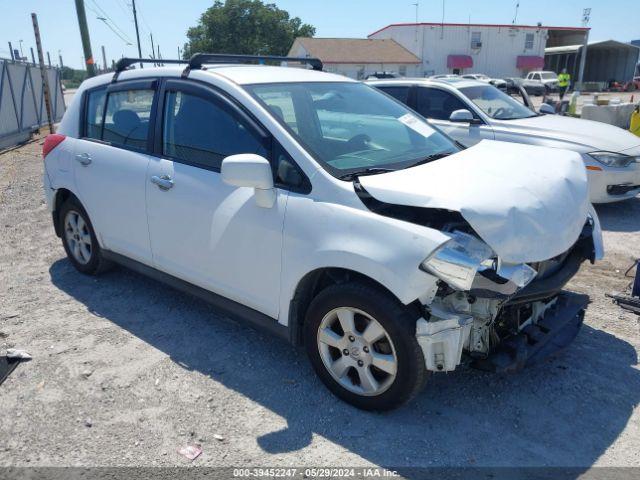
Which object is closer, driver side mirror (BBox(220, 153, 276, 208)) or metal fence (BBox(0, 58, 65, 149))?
driver side mirror (BBox(220, 153, 276, 208))

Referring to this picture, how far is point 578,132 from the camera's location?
7180mm

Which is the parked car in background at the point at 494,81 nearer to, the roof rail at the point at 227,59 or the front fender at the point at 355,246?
the roof rail at the point at 227,59

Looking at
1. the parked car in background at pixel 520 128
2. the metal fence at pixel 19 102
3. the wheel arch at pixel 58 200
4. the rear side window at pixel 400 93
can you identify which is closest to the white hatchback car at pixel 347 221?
the wheel arch at pixel 58 200

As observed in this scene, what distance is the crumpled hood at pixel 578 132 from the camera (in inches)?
272

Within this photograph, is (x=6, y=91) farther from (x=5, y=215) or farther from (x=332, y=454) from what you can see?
(x=332, y=454)

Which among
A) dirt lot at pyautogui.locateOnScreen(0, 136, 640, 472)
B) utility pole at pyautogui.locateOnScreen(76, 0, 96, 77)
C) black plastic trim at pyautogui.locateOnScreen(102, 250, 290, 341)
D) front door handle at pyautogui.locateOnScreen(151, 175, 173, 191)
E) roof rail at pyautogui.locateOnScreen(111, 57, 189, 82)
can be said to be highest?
utility pole at pyautogui.locateOnScreen(76, 0, 96, 77)

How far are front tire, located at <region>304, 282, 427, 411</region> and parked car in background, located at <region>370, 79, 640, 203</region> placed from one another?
4.49 metres

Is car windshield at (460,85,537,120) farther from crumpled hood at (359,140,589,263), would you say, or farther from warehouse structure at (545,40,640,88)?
warehouse structure at (545,40,640,88)

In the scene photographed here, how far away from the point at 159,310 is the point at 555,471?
3.11 m

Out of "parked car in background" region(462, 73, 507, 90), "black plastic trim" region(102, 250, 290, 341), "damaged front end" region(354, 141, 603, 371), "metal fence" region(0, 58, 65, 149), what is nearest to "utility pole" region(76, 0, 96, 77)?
"metal fence" region(0, 58, 65, 149)

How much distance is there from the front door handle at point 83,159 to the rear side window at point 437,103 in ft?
16.4

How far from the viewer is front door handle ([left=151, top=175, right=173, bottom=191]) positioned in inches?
147

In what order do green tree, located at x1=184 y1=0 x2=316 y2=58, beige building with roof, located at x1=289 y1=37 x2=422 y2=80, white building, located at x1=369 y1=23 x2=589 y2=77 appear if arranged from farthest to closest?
1. green tree, located at x1=184 y1=0 x2=316 y2=58
2. white building, located at x1=369 y1=23 x2=589 y2=77
3. beige building with roof, located at x1=289 y1=37 x2=422 y2=80

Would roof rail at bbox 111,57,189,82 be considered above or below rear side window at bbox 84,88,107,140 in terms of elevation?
above
